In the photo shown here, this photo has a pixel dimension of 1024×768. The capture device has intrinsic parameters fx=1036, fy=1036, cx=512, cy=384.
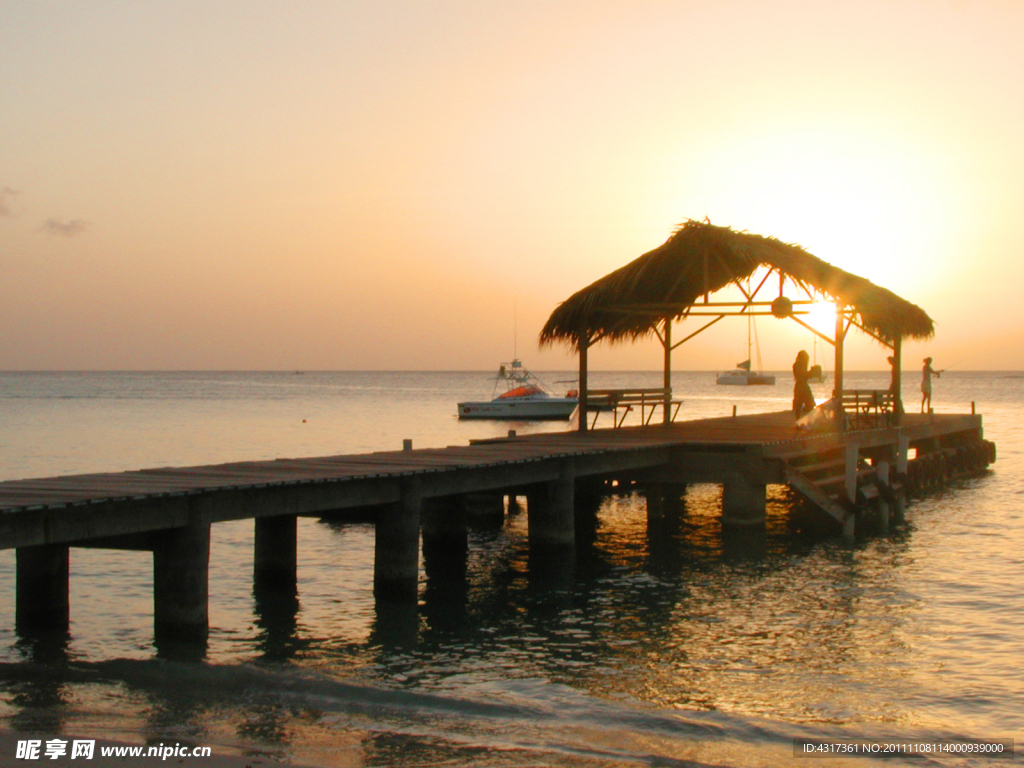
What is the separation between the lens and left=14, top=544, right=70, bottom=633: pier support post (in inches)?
501

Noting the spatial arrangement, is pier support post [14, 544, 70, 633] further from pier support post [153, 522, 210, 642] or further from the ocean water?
pier support post [153, 522, 210, 642]

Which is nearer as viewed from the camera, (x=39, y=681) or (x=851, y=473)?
(x=39, y=681)

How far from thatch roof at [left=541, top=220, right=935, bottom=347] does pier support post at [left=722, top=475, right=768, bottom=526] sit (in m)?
4.04

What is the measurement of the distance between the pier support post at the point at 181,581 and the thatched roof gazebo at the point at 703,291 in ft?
40.5

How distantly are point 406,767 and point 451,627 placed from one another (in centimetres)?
524

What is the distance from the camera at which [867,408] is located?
25.0 m

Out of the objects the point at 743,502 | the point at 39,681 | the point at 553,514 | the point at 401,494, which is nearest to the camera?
the point at 39,681

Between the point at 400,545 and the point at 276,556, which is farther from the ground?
the point at 400,545

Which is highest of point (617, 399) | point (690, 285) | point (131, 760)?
point (690, 285)

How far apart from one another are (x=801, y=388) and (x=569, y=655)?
13.3 meters

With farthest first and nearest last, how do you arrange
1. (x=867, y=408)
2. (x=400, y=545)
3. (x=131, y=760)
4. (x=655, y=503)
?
1. (x=867, y=408)
2. (x=655, y=503)
3. (x=400, y=545)
4. (x=131, y=760)

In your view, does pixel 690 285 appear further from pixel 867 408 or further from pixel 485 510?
pixel 485 510

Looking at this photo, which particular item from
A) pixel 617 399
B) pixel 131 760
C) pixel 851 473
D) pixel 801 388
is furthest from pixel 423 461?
pixel 801 388

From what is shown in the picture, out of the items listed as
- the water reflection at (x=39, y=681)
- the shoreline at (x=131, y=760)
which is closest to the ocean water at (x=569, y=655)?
the water reflection at (x=39, y=681)
